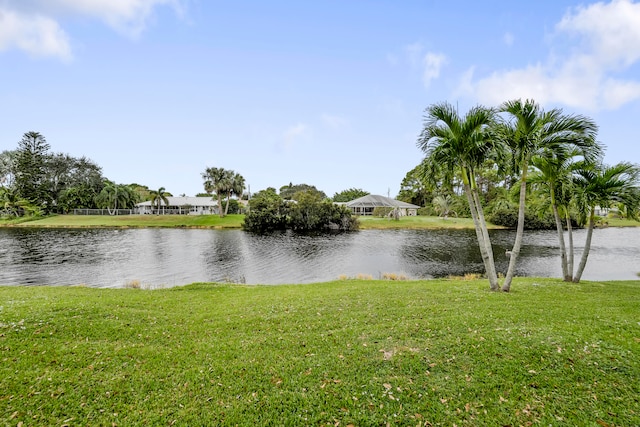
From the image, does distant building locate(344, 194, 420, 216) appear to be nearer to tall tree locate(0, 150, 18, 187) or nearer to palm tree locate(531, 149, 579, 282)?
palm tree locate(531, 149, 579, 282)

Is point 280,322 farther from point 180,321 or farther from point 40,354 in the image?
point 40,354

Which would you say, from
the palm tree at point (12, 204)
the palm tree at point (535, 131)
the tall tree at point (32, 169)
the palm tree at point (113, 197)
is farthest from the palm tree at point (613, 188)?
the tall tree at point (32, 169)

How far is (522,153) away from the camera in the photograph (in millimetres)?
10289

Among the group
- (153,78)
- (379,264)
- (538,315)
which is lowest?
(379,264)

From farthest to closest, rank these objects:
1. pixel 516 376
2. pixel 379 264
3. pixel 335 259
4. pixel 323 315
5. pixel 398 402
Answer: pixel 335 259 < pixel 379 264 < pixel 323 315 < pixel 516 376 < pixel 398 402

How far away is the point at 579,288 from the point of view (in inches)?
463

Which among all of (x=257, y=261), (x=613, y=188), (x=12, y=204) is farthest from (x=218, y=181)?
(x=613, y=188)

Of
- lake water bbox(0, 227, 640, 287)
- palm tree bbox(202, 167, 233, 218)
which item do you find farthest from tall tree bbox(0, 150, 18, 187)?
lake water bbox(0, 227, 640, 287)

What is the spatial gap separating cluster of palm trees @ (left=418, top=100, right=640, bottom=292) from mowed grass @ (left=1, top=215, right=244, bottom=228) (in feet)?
164

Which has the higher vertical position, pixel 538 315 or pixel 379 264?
pixel 538 315

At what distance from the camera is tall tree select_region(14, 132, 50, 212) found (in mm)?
68750

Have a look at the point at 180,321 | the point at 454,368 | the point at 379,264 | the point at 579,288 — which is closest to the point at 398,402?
the point at 454,368

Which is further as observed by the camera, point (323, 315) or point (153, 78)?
point (153, 78)

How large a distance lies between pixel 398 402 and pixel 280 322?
12.9 feet
